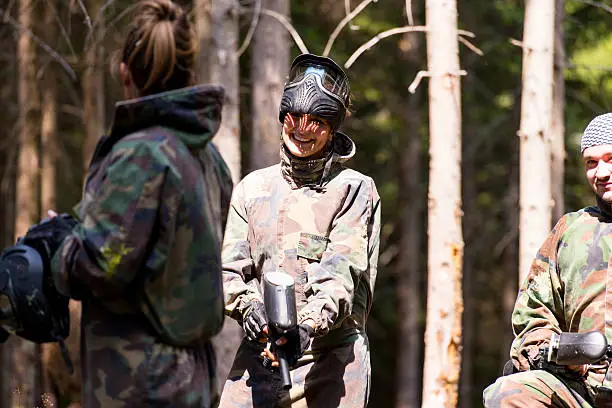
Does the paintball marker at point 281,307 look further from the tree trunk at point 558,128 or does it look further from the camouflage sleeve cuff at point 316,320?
the tree trunk at point 558,128

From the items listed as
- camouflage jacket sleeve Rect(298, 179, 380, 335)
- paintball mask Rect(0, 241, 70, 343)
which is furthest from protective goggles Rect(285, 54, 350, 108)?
paintball mask Rect(0, 241, 70, 343)

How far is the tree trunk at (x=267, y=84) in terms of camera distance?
9.70 m

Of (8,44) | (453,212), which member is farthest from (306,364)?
(8,44)

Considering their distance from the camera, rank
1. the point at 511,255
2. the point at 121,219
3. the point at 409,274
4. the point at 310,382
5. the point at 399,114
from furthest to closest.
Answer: the point at 399,114
the point at 409,274
the point at 511,255
the point at 310,382
the point at 121,219

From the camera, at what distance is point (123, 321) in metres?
3.72

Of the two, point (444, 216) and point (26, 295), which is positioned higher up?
point (444, 216)

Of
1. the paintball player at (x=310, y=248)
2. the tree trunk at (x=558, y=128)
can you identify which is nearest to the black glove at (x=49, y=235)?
the paintball player at (x=310, y=248)

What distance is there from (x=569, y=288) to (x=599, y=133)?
813 mm

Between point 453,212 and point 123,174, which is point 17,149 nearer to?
point 453,212

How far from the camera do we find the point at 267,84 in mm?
9680

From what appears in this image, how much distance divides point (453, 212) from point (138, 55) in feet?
13.4

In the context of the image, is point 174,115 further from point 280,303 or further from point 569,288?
point 569,288

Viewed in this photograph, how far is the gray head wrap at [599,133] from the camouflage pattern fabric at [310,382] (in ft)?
5.22

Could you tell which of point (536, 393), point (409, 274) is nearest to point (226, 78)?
point (536, 393)
